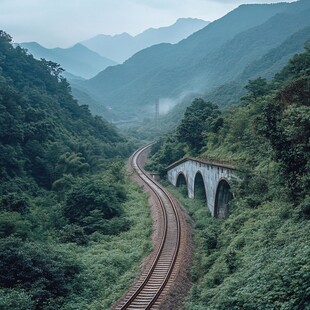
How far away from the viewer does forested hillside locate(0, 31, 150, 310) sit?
15.9 m

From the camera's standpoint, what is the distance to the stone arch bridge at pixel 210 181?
28203 millimetres

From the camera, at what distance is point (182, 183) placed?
46062mm

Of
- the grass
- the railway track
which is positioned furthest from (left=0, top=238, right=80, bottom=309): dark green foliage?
the railway track

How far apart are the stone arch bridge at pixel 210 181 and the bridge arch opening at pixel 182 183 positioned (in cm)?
24

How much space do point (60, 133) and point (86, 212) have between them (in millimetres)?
24269

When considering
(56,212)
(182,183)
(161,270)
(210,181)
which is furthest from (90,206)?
(182,183)

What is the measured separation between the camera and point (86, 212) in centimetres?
2866

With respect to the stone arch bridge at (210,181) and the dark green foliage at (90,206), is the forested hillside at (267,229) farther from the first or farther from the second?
the dark green foliage at (90,206)

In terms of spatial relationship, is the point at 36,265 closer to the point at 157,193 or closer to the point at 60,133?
the point at 157,193

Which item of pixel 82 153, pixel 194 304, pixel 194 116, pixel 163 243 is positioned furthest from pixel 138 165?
pixel 194 304

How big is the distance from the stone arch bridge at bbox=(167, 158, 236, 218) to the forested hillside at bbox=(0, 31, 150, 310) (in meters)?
5.24

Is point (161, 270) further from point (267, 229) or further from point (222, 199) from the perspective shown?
point (222, 199)

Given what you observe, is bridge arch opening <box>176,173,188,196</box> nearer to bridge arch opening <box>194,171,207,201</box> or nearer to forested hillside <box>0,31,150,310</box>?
bridge arch opening <box>194,171,207,201</box>

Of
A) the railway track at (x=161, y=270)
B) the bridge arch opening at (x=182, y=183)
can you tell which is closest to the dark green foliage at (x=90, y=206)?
the railway track at (x=161, y=270)
